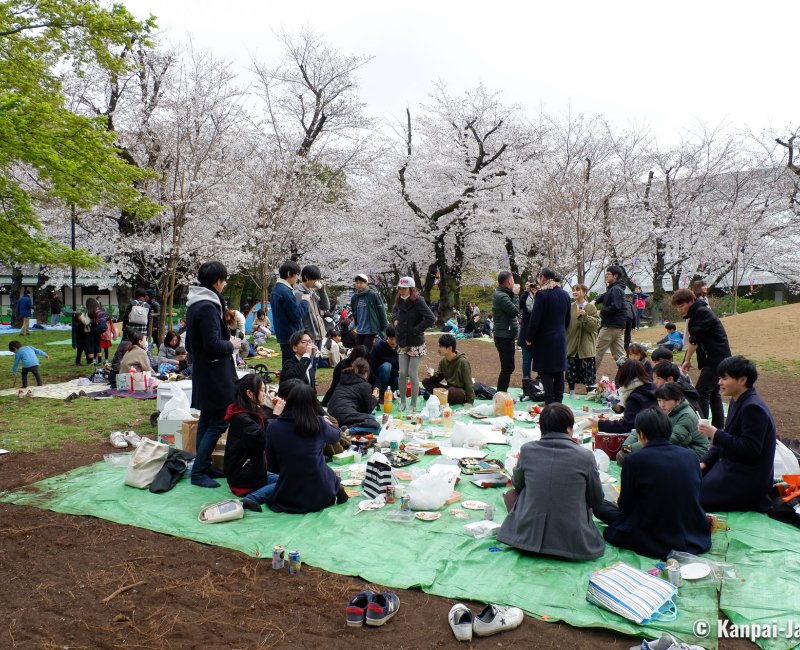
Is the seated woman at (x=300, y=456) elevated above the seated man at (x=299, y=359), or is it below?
below

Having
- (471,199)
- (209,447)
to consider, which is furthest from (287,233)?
(209,447)

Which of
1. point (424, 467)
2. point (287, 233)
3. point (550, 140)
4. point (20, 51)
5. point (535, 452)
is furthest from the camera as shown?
point (550, 140)

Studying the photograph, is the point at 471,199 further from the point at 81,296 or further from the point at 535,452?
the point at 81,296

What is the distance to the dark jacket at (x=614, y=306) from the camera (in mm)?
9047

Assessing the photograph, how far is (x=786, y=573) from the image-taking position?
3408 millimetres

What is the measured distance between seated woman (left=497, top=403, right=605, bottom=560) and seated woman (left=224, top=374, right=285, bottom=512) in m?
2.01

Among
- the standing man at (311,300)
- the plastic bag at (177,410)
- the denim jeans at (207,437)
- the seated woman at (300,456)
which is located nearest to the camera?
the seated woman at (300,456)

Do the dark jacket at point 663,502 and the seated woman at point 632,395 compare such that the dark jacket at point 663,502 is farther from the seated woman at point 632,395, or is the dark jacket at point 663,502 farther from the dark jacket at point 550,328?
the dark jacket at point 550,328

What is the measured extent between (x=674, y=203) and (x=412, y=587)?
23.5 meters

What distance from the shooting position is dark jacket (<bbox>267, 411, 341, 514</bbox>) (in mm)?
4297

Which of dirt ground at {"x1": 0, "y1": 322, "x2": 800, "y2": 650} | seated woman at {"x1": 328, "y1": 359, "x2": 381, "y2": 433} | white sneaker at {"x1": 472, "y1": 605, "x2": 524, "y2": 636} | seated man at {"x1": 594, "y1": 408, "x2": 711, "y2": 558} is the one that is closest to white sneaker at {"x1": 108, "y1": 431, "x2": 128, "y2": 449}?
dirt ground at {"x1": 0, "y1": 322, "x2": 800, "y2": 650}

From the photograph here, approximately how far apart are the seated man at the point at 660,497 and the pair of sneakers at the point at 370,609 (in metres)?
1.56

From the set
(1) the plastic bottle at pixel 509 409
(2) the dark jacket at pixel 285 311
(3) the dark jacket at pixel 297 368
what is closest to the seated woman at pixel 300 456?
(3) the dark jacket at pixel 297 368

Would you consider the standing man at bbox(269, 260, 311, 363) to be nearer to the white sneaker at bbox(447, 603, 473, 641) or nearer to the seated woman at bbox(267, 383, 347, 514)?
the seated woman at bbox(267, 383, 347, 514)
